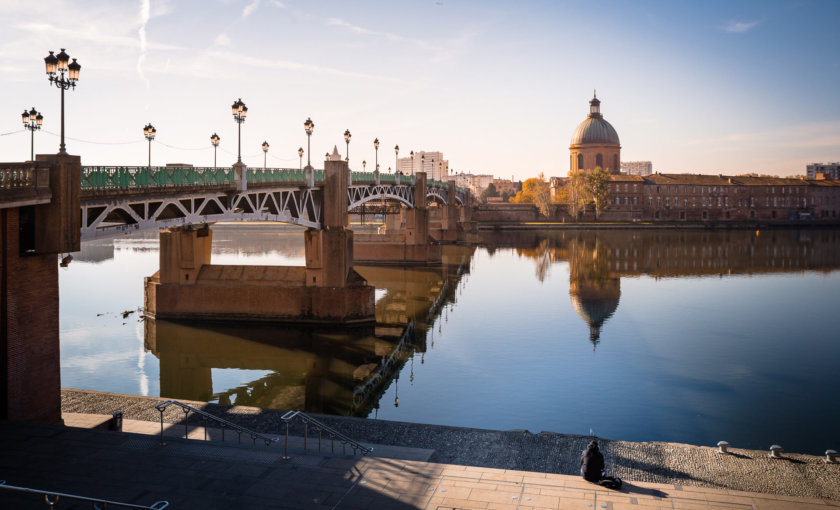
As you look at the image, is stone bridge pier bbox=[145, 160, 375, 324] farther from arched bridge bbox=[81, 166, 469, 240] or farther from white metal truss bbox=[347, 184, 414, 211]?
white metal truss bbox=[347, 184, 414, 211]

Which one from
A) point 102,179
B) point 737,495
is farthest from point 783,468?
point 102,179

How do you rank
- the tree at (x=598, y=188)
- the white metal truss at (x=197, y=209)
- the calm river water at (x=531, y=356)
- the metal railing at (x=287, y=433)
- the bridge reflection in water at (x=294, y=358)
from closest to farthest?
the metal railing at (x=287, y=433) < the calm river water at (x=531, y=356) < the white metal truss at (x=197, y=209) < the bridge reflection in water at (x=294, y=358) < the tree at (x=598, y=188)

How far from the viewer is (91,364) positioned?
29.3m

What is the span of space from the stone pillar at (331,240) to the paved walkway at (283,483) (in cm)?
2321

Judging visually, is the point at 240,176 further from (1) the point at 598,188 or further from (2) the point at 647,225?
(1) the point at 598,188

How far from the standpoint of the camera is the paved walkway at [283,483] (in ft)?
37.9

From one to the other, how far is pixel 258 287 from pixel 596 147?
452ft

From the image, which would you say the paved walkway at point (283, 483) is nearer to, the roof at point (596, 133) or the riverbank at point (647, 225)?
the riverbank at point (647, 225)

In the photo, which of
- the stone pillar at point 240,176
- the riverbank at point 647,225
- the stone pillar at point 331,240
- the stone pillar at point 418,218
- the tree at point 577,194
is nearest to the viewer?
the stone pillar at point 240,176

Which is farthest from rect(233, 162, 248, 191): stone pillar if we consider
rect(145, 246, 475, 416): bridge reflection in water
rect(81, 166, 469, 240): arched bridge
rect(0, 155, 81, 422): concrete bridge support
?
rect(0, 155, 81, 422): concrete bridge support

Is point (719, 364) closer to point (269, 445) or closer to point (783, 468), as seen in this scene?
point (783, 468)

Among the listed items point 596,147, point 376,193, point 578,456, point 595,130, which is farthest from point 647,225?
point 578,456

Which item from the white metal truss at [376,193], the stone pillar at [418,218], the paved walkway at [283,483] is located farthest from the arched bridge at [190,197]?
the stone pillar at [418,218]

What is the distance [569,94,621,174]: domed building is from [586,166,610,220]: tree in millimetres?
16052
